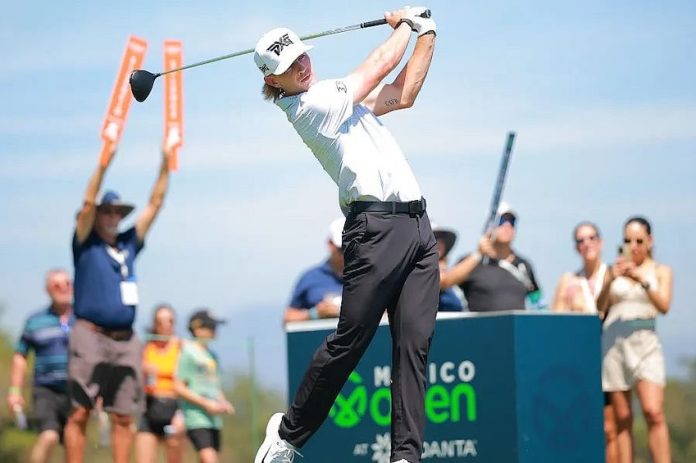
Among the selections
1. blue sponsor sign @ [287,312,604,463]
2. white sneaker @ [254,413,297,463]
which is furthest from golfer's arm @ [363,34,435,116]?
blue sponsor sign @ [287,312,604,463]

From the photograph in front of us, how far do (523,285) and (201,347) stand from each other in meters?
3.16

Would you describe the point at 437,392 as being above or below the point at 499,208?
below

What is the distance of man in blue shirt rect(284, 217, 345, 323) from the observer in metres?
10.6

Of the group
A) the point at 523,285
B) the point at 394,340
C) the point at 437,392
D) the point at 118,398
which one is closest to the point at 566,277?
the point at 523,285

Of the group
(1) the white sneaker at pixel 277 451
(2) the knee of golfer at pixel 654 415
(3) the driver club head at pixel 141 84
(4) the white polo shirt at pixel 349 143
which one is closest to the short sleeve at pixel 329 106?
(4) the white polo shirt at pixel 349 143

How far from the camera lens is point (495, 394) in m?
9.16

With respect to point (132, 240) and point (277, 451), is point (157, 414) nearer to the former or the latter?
point (132, 240)

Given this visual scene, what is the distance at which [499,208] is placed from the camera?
1087 centimetres

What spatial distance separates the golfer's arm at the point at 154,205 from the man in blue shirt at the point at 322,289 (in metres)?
1.13

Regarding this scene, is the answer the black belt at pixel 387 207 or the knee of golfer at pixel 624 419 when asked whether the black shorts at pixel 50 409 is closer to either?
the knee of golfer at pixel 624 419

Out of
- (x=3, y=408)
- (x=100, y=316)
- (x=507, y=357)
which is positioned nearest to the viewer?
(x=507, y=357)

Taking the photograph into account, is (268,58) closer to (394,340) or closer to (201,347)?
(394,340)

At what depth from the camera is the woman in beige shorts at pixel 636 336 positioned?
10.5m

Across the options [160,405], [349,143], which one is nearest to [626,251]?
[160,405]
